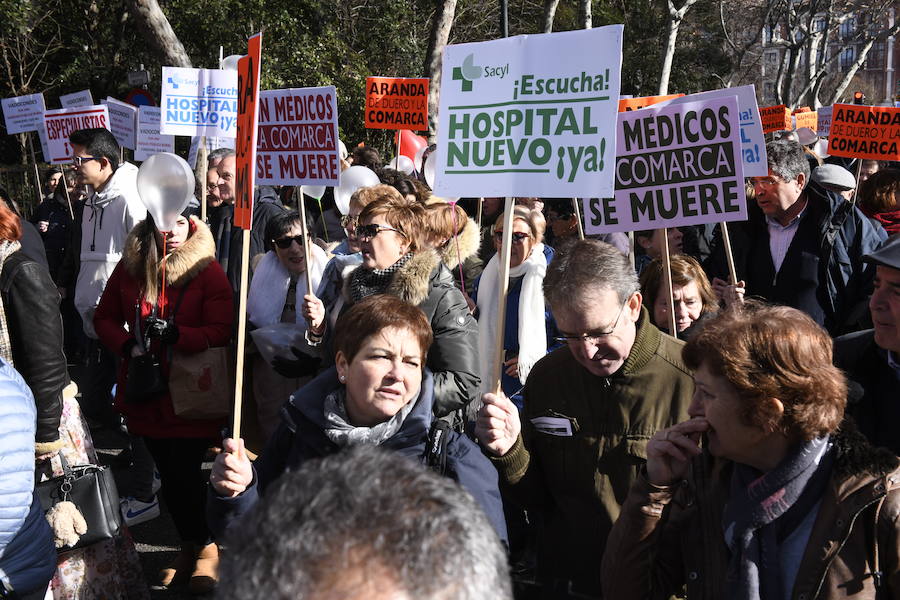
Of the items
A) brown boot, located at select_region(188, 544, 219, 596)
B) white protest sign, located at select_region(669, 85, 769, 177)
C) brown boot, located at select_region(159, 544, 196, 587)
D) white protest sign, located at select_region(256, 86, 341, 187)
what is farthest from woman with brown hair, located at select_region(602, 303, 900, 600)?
white protest sign, located at select_region(256, 86, 341, 187)

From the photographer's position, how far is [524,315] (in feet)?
15.2

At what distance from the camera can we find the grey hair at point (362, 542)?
3.21 feet

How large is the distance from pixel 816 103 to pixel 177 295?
2869 centimetres

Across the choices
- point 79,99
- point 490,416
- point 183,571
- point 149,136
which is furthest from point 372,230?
point 79,99

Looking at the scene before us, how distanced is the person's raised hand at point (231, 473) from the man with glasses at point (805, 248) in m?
3.33

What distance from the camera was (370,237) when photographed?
421 centimetres

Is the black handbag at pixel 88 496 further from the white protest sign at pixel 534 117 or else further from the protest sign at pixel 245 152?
the white protest sign at pixel 534 117

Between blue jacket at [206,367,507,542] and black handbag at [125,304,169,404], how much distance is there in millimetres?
1856

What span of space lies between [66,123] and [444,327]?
8.60 meters

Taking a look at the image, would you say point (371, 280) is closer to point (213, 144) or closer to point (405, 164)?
point (213, 144)

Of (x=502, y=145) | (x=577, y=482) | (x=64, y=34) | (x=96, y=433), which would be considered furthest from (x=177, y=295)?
(x=64, y=34)

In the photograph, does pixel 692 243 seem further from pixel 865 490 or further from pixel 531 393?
pixel 865 490

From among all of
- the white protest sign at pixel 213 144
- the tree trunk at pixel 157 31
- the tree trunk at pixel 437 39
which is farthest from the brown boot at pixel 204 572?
the tree trunk at pixel 437 39

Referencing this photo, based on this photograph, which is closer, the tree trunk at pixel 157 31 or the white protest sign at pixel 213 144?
the white protest sign at pixel 213 144
